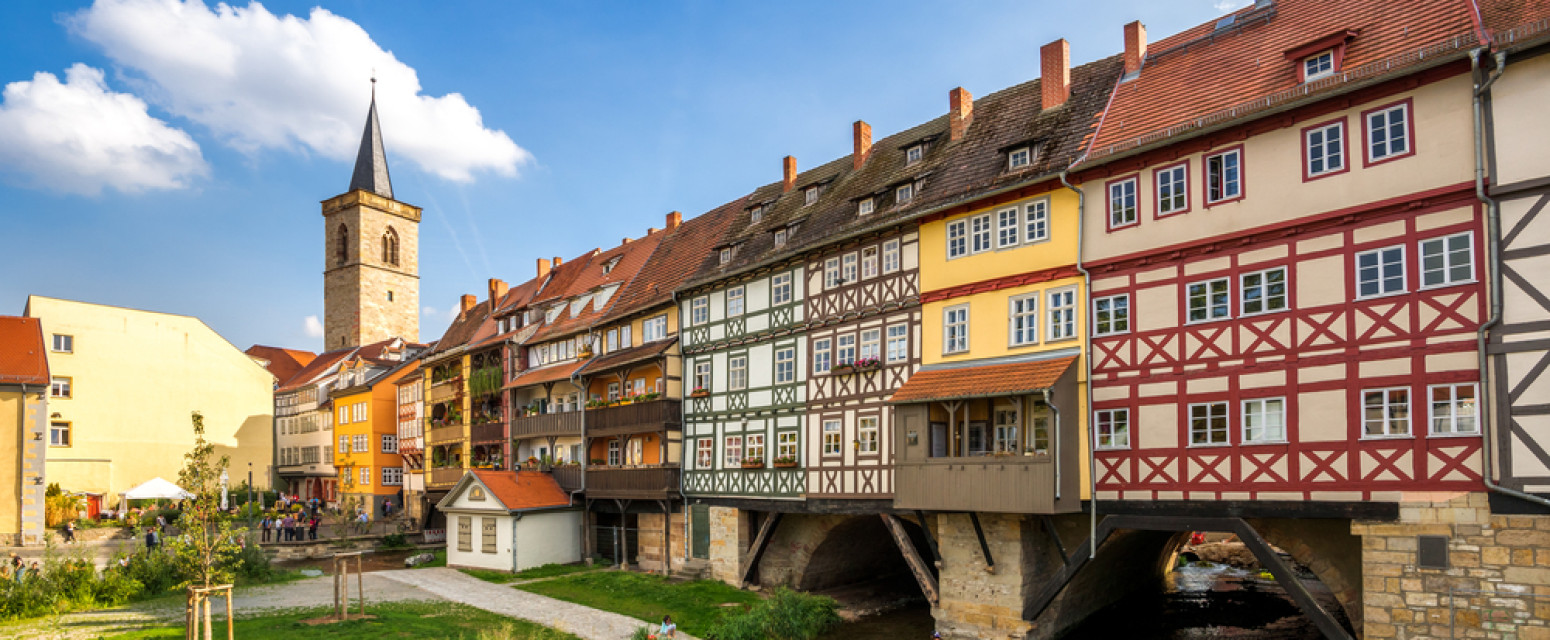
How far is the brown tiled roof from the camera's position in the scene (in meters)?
21.5

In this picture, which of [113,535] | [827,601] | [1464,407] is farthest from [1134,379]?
[113,535]

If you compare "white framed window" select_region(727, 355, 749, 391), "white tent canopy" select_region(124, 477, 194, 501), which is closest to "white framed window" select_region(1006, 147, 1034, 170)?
"white framed window" select_region(727, 355, 749, 391)

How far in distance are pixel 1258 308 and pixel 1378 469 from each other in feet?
10.8

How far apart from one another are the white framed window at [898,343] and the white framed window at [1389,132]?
408 inches

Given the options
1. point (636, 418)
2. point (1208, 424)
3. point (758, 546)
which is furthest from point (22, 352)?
point (1208, 424)

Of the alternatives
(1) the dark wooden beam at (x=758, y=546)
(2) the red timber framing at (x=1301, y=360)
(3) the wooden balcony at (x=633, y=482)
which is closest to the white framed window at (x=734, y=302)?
(3) the wooden balcony at (x=633, y=482)

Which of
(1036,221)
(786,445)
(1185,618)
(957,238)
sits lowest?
(1185,618)

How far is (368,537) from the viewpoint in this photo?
141 ft

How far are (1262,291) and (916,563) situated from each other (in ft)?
32.8

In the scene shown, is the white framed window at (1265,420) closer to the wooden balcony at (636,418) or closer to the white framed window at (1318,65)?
the white framed window at (1318,65)

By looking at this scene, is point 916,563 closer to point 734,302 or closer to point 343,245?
point 734,302

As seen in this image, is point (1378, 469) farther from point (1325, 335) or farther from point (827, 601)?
point (827, 601)

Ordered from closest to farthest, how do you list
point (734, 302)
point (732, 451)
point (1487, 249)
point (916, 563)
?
1. point (1487, 249)
2. point (916, 563)
3. point (732, 451)
4. point (734, 302)

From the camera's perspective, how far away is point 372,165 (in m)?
82.4
